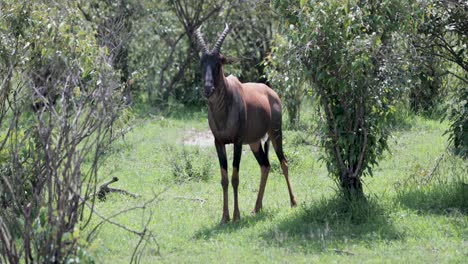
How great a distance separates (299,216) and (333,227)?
1.58ft

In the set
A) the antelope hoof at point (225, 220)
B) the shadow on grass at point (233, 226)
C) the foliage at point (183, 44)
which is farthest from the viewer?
the foliage at point (183, 44)

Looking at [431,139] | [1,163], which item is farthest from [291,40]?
[431,139]

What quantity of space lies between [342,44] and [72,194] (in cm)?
398

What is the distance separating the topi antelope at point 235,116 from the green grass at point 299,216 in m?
0.52

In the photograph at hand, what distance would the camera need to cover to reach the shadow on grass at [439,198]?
946 centimetres

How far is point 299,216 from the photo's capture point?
9.30 m

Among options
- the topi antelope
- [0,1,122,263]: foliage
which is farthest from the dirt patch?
[0,1,122,263]: foliage

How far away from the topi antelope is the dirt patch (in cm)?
474

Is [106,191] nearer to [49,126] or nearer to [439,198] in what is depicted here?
[439,198]

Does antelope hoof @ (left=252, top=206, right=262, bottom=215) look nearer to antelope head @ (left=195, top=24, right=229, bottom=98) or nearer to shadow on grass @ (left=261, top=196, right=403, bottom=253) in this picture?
shadow on grass @ (left=261, top=196, right=403, bottom=253)

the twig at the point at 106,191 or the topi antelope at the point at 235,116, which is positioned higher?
the topi antelope at the point at 235,116

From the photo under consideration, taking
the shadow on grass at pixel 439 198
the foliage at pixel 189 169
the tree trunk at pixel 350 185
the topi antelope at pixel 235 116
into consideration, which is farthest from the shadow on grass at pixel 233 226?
the foliage at pixel 189 169

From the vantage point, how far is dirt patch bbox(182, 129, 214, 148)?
1591 cm

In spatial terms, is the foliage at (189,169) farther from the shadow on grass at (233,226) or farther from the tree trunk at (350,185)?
the tree trunk at (350,185)
